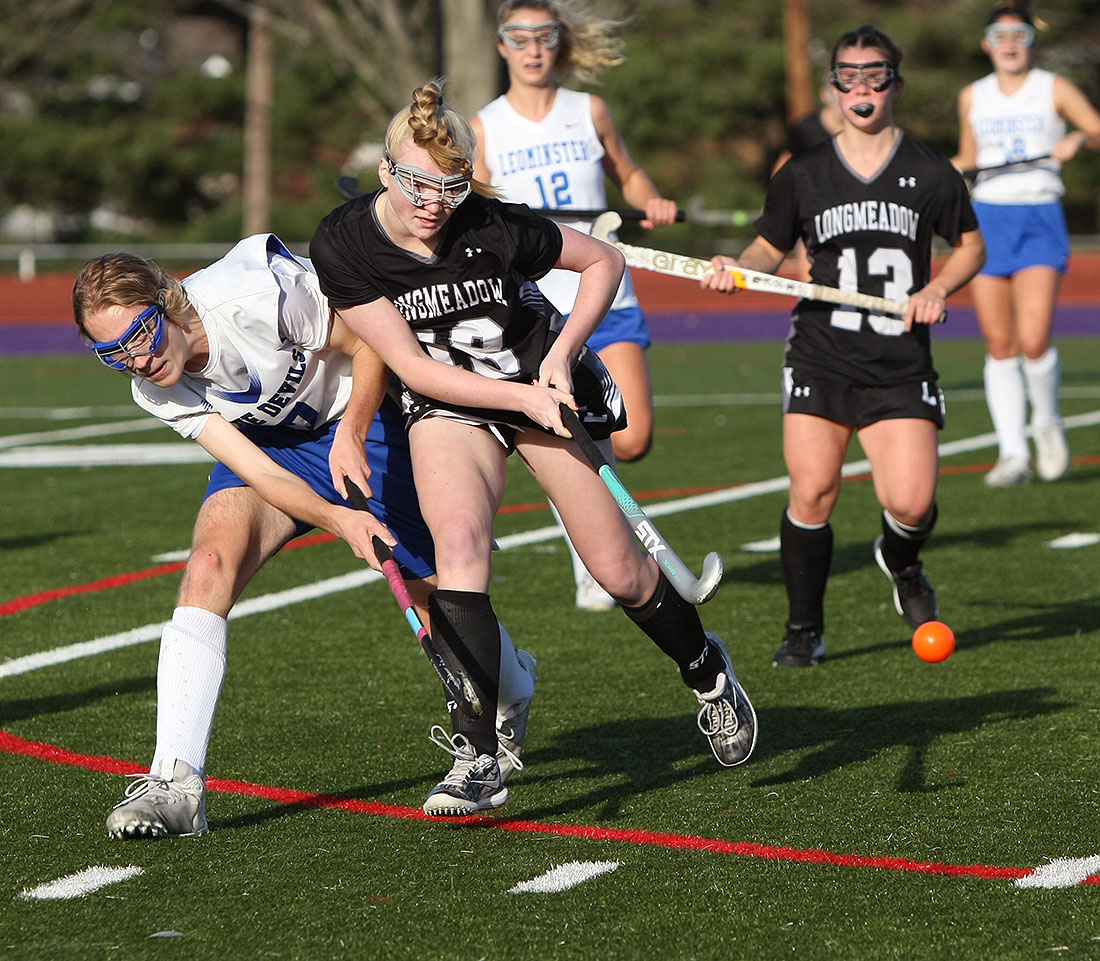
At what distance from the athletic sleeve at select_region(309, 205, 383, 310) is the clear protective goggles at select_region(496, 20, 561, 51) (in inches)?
107

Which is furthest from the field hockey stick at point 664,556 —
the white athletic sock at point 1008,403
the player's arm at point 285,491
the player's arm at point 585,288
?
the white athletic sock at point 1008,403

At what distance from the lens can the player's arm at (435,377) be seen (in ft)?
13.0

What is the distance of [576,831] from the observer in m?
3.97

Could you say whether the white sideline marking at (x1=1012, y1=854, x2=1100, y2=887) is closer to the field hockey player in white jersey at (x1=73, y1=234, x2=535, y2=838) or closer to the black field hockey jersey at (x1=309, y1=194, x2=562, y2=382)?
the field hockey player in white jersey at (x1=73, y1=234, x2=535, y2=838)

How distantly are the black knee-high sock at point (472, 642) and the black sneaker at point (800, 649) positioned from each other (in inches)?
74.4

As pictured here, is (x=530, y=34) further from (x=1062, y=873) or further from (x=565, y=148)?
(x=1062, y=873)

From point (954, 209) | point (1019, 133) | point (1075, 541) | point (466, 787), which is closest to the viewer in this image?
point (466, 787)

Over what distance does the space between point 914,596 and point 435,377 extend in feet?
8.05

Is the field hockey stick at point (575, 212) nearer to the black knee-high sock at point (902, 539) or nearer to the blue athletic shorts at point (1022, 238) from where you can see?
the black knee-high sock at point (902, 539)

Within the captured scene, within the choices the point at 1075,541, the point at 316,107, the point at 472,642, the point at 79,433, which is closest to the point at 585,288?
the point at 472,642

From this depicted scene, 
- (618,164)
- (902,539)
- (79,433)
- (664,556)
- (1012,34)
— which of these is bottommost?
(902,539)

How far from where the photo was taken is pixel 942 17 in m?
33.8

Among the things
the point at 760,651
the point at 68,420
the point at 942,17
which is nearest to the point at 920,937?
the point at 760,651

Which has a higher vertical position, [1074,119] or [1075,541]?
[1074,119]
